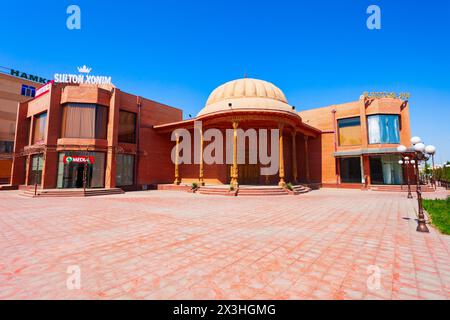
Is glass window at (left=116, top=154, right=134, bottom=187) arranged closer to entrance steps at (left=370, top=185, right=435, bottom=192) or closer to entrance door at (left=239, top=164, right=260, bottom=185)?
entrance door at (left=239, top=164, right=260, bottom=185)

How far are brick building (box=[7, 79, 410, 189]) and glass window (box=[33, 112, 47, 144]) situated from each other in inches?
4.1

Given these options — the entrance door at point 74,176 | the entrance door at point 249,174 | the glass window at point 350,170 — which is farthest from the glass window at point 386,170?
the entrance door at point 74,176

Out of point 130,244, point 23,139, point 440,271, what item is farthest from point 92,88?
point 440,271

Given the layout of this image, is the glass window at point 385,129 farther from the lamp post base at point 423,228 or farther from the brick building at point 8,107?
the brick building at point 8,107

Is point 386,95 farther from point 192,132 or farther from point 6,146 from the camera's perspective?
point 6,146

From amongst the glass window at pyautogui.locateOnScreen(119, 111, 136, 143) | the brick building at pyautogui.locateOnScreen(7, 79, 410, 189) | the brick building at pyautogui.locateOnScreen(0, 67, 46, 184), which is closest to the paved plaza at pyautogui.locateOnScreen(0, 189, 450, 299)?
the brick building at pyautogui.locateOnScreen(7, 79, 410, 189)

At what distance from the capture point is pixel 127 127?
2270 centimetres

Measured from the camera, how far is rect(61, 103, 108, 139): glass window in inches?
790

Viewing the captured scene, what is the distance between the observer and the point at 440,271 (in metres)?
3.81

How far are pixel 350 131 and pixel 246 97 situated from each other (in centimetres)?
1298

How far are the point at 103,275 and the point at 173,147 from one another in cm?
2318

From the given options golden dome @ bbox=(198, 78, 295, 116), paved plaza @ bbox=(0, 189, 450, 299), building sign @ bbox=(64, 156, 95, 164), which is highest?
golden dome @ bbox=(198, 78, 295, 116)

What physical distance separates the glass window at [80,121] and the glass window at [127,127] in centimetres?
220

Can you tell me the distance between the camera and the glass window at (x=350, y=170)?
24266mm
